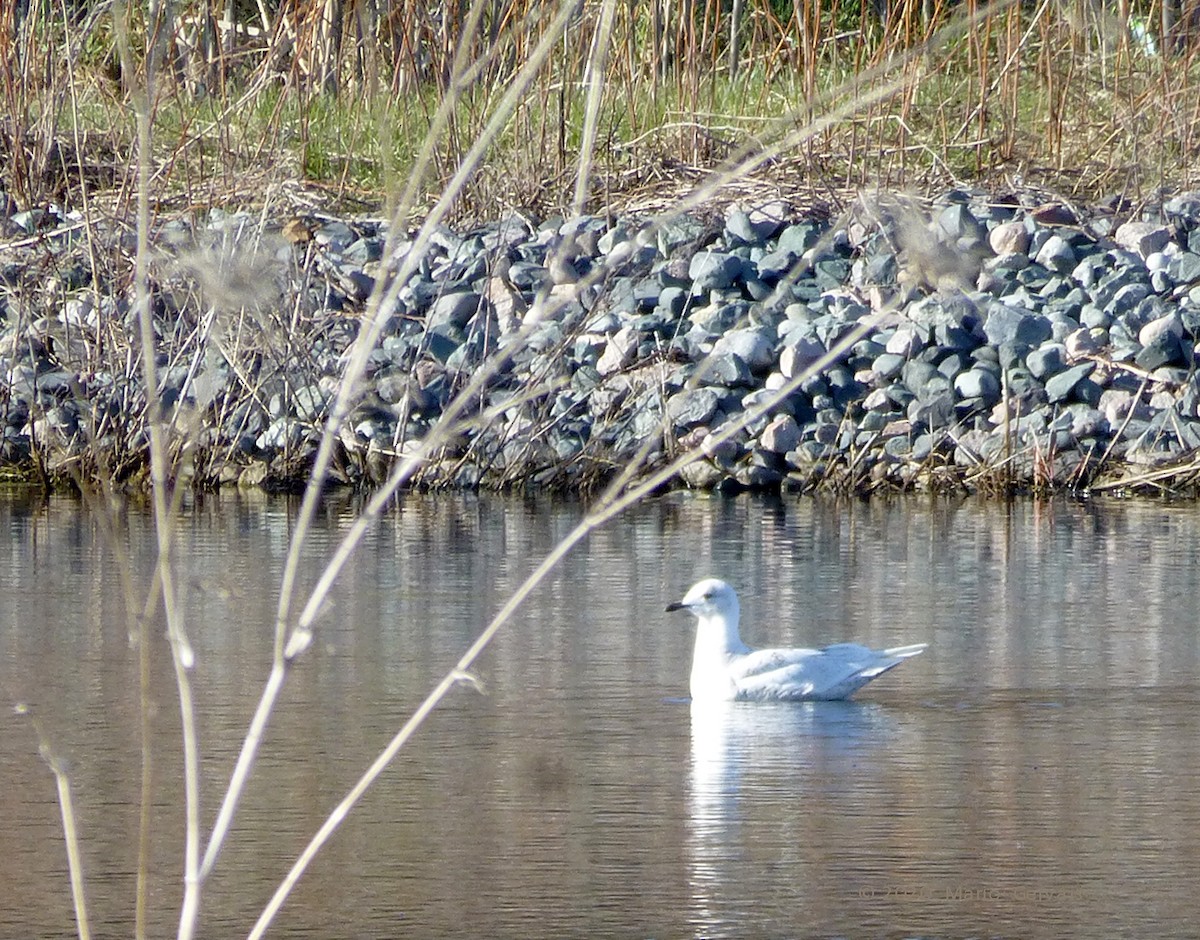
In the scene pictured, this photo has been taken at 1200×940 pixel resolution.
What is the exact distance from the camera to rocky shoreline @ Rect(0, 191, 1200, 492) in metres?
9.62

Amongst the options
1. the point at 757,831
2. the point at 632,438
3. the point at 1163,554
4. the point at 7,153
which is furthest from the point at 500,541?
the point at 7,153

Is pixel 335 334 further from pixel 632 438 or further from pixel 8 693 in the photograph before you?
pixel 8 693

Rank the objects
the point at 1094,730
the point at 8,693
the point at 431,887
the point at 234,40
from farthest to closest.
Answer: the point at 234,40
the point at 8,693
the point at 1094,730
the point at 431,887

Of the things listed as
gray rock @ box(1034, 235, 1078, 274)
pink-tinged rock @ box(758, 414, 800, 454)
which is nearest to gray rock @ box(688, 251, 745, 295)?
pink-tinged rock @ box(758, 414, 800, 454)

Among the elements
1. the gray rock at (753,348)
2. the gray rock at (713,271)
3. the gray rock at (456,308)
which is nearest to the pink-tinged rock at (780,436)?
the gray rock at (753,348)

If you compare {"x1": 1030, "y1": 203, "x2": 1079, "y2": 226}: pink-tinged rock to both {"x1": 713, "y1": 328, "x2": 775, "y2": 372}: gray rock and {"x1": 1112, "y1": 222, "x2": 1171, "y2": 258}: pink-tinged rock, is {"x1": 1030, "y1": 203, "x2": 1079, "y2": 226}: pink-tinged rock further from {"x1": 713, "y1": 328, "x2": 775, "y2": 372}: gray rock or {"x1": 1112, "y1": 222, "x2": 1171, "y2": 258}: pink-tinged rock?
{"x1": 713, "y1": 328, "x2": 775, "y2": 372}: gray rock

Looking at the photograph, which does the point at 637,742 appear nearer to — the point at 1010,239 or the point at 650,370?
the point at 650,370

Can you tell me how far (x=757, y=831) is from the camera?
13.6ft

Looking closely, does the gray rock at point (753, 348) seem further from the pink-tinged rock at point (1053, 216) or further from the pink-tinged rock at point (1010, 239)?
the pink-tinged rock at point (1053, 216)

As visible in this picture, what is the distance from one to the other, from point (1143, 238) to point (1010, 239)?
65 centimetres

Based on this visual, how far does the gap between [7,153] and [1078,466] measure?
5.99 meters

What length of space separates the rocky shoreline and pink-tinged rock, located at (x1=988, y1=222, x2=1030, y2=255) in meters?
0.19

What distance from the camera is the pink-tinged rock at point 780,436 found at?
384 inches

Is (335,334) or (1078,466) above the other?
(335,334)
